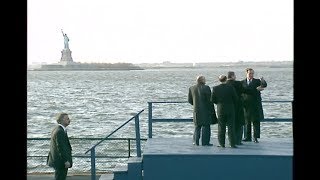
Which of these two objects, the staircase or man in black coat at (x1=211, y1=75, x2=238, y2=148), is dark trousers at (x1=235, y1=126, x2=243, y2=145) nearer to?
man in black coat at (x1=211, y1=75, x2=238, y2=148)

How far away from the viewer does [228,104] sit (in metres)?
9.20

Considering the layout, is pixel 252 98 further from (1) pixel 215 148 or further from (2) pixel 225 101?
(1) pixel 215 148

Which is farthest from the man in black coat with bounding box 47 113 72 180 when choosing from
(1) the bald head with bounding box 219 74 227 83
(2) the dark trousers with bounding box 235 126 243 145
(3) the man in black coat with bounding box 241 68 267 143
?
(3) the man in black coat with bounding box 241 68 267 143

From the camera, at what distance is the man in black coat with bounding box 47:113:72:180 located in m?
7.45

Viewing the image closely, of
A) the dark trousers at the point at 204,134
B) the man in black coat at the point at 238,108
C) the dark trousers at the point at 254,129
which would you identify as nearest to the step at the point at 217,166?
the man in black coat at the point at 238,108

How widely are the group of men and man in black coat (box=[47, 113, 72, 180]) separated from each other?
2796mm

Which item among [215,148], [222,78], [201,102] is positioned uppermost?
[222,78]

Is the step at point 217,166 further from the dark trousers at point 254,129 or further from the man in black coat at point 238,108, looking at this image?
the dark trousers at point 254,129

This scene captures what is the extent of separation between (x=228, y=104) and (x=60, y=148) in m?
3.11

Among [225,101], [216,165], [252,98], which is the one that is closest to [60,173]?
[216,165]
